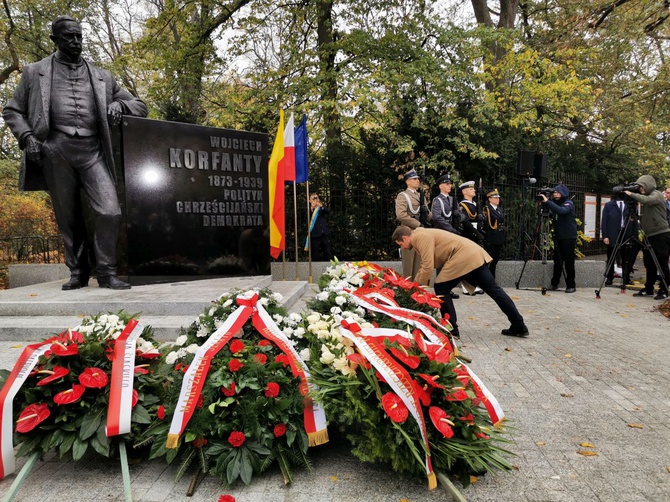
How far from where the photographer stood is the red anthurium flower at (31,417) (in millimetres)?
2572

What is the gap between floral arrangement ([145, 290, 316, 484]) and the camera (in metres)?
2.61

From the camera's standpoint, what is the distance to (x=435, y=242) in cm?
568

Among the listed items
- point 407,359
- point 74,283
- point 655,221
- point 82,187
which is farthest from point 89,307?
point 655,221

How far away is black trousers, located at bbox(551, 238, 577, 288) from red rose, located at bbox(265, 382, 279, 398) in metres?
8.02

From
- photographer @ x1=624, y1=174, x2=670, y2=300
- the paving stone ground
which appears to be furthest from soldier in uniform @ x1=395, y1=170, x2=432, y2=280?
photographer @ x1=624, y1=174, x2=670, y2=300

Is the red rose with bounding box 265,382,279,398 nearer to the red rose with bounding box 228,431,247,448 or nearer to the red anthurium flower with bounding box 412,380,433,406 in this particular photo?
the red rose with bounding box 228,431,247,448

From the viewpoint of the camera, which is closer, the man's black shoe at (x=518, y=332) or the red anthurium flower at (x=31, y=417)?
the red anthurium flower at (x=31, y=417)

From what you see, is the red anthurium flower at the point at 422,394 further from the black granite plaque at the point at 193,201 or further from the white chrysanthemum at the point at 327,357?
the black granite plaque at the point at 193,201

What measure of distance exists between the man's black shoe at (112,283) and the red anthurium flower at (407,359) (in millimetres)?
4768

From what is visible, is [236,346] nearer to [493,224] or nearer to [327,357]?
[327,357]

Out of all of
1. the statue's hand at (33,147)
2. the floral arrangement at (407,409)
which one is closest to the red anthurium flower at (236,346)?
the floral arrangement at (407,409)

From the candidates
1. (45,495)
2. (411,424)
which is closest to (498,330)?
(411,424)

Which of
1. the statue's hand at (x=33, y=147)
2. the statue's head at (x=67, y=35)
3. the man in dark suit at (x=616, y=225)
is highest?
the statue's head at (x=67, y=35)

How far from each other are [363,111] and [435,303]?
8634mm
